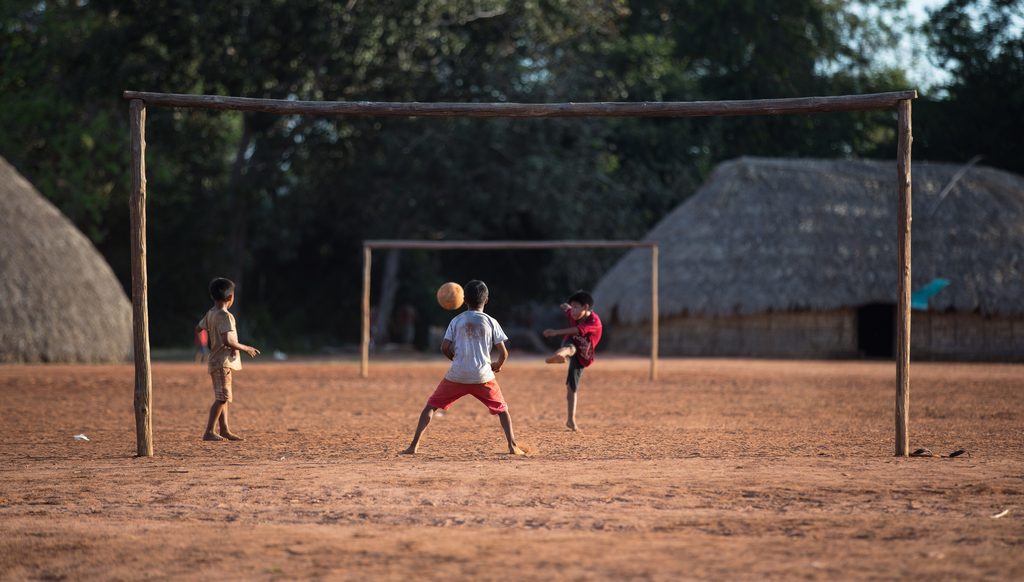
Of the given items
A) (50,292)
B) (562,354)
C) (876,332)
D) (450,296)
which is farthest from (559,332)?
(876,332)

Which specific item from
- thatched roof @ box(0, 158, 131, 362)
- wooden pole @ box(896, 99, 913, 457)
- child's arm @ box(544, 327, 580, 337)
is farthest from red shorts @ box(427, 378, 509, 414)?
thatched roof @ box(0, 158, 131, 362)

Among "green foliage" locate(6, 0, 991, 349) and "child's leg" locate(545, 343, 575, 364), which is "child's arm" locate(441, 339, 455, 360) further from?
"green foliage" locate(6, 0, 991, 349)

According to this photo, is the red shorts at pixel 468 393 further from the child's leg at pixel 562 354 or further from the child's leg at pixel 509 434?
the child's leg at pixel 562 354

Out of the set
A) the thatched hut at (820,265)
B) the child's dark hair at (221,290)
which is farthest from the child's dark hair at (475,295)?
the thatched hut at (820,265)

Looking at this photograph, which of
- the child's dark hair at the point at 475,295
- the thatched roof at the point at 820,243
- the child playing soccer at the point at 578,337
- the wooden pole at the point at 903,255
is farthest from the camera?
the thatched roof at the point at 820,243

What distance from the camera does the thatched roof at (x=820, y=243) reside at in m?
26.4

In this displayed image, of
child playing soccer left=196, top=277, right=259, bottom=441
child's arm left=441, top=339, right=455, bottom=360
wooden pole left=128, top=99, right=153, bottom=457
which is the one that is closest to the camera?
child's arm left=441, top=339, right=455, bottom=360

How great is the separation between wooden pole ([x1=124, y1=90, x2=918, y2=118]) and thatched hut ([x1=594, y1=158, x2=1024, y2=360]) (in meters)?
17.7

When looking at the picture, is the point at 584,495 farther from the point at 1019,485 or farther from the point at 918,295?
the point at 918,295

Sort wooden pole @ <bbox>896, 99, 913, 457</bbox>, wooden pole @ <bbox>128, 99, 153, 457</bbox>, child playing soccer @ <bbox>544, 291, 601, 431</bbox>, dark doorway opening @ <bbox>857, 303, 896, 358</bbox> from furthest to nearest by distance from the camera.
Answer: dark doorway opening @ <bbox>857, 303, 896, 358</bbox>, child playing soccer @ <bbox>544, 291, 601, 431</bbox>, wooden pole @ <bbox>896, 99, 913, 457</bbox>, wooden pole @ <bbox>128, 99, 153, 457</bbox>

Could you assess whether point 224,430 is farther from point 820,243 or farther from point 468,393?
point 820,243

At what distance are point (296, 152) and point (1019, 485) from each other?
81.4ft

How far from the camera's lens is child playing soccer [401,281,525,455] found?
8.43 metres

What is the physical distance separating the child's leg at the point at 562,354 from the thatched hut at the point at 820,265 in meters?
16.8
